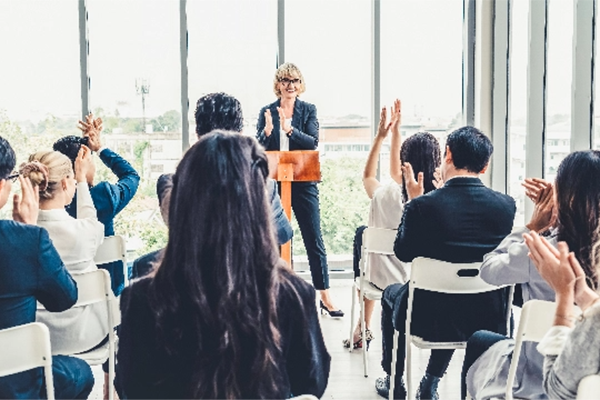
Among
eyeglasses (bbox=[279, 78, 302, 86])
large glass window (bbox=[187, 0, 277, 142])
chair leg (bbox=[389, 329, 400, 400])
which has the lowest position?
chair leg (bbox=[389, 329, 400, 400])

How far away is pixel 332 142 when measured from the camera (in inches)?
251

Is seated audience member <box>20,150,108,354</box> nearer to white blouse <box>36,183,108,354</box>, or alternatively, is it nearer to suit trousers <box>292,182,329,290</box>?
white blouse <box>36,183,108,354</box>

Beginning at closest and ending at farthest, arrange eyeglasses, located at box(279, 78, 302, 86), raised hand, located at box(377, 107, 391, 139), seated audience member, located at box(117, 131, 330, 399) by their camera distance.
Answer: seated audience member, located at box(117, 131, 330, 399) → raised hand, located at box(377, 107, 391, 139) → eyeglasses, located at box(279, 78, 302, 86)

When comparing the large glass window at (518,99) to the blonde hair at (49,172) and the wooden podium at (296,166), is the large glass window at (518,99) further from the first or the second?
the blonde hair at (49,172)

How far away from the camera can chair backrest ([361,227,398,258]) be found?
379 cm

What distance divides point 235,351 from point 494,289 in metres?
1.87

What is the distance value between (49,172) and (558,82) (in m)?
3.30

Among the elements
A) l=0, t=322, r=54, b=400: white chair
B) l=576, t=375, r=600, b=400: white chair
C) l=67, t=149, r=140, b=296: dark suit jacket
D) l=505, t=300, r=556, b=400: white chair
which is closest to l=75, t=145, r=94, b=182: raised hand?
l=67, t=149, r=140, b=296: dark suit jacket

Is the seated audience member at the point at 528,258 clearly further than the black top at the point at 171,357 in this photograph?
Yes

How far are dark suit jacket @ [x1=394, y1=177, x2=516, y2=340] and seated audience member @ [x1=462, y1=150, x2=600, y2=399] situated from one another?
1.17 ft

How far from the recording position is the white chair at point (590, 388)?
1.59 metres

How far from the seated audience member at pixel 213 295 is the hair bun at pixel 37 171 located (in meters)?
1.39

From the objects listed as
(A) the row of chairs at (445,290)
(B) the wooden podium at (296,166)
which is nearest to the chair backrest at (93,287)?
(A) the row of chairs at (445,290)

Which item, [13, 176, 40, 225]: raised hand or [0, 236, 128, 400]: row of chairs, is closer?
[0, 236, 128, 400]: row of chairs
